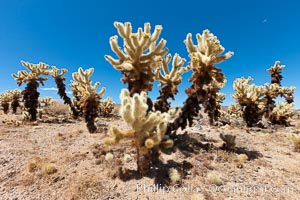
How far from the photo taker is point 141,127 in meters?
6.60

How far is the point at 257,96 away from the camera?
14.2 m

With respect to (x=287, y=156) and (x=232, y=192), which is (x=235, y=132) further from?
(x=232, y=192)

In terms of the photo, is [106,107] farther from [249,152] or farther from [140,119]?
[140,119]

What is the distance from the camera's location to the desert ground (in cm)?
638

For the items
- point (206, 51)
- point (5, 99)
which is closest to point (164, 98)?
point (206, 51)

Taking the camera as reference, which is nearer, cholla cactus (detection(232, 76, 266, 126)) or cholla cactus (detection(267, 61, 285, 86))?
cholla cactus (detection(232, 76, 266, 126))

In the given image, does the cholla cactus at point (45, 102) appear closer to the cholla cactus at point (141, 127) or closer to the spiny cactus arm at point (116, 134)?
the cholla cactus at point (141, 127)

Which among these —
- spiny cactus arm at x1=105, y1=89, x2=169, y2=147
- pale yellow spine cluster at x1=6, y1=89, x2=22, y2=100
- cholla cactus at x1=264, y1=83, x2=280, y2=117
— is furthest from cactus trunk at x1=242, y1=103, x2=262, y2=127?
pale yellow spine cluster at x1=6, y1=89, x2=22, y2=100

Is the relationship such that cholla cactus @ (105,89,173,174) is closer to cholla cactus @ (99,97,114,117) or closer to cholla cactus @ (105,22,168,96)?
cholla cactus @ (105,22,168,96)

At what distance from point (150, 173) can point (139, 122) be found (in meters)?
1.87

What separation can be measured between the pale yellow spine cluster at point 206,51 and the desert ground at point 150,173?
3553 mm

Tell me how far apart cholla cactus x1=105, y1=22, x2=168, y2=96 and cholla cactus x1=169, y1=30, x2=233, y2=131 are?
1.38 meters

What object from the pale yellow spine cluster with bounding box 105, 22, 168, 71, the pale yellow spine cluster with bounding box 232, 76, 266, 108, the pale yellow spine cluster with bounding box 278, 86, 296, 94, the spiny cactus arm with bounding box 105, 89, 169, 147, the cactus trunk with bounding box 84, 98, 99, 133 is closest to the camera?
the spiny cactus arm with bounding box 105, 89, 169, 147

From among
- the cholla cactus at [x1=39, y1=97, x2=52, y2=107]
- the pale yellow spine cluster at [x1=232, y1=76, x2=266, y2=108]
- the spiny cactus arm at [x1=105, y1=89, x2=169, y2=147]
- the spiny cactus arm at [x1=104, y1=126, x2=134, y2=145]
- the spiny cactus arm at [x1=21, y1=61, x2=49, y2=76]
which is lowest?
the spiny cactus arm at [x1=104, y1=126, x2=134, y2=145]
